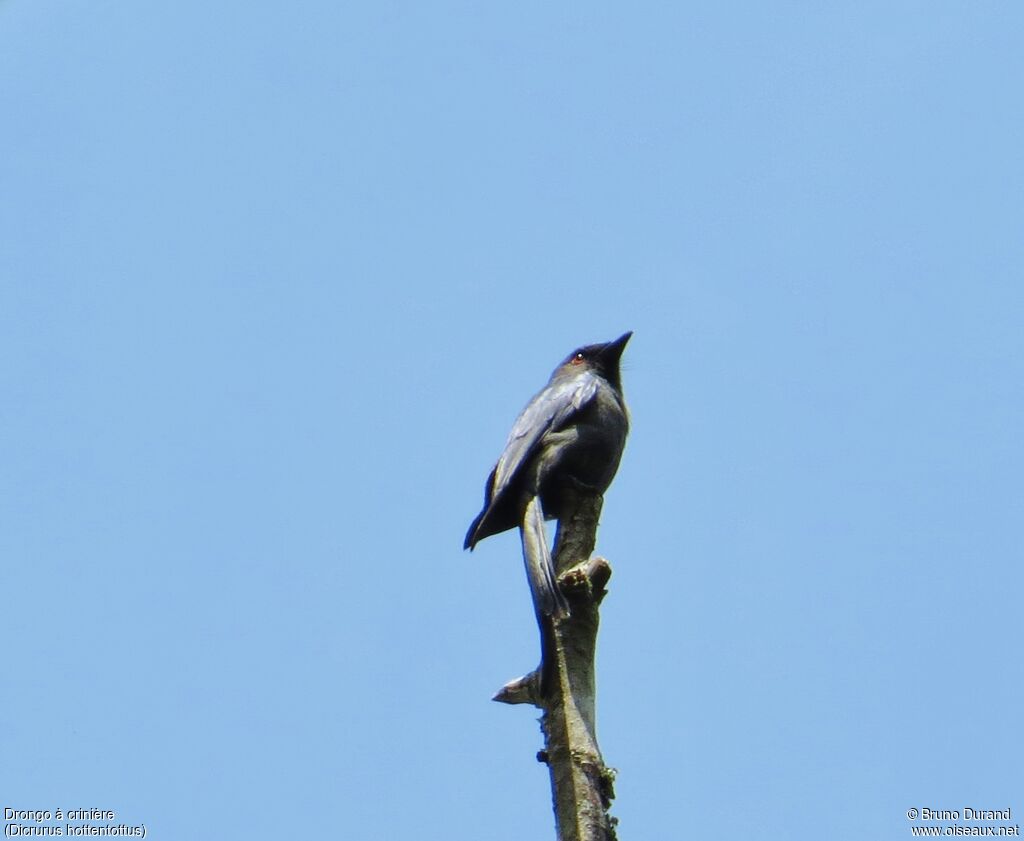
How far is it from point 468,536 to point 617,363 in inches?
84.5

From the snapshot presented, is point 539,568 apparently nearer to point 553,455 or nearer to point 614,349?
point 553,455

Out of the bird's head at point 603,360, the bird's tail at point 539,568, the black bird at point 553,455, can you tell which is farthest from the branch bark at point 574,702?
the bird's head at point 603,360

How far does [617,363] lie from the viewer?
7586 millimetres

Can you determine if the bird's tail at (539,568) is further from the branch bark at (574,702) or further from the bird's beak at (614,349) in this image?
the bird's beak at (614,349)

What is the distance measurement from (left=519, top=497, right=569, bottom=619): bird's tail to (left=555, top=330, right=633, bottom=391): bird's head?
2158 mm

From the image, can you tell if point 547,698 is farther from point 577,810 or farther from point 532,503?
point 532,503

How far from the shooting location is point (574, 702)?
334 cm

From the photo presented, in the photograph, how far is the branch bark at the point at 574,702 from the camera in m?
3.11

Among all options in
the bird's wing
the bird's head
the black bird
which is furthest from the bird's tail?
the bird's head

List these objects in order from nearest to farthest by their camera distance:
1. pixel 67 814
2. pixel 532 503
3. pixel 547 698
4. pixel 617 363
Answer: pixel 547 698 < pixel 532 503 < pixel 67 814 < pixel 617 363

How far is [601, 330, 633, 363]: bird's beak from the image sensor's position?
7.59 metres

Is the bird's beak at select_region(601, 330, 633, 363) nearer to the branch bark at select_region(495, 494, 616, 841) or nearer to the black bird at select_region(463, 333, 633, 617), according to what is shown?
the black bird at select_region(463, 333, 633, 617)

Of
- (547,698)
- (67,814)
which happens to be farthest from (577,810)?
(67,814)

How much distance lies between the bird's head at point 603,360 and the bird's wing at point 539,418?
0.30 metres
